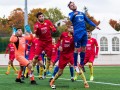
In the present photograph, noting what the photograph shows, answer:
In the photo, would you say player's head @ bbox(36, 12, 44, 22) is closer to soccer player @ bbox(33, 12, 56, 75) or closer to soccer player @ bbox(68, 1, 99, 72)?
soccer player @ bbox(33, 12, 56, 75)

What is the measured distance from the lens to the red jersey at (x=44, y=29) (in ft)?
49.4

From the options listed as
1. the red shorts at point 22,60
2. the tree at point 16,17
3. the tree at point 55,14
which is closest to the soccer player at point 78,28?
the red shorts at point 22,60

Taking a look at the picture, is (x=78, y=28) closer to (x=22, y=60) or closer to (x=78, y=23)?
(x=78, y=23)

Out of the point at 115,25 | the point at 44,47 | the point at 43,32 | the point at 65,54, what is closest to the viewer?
the point at 65,54

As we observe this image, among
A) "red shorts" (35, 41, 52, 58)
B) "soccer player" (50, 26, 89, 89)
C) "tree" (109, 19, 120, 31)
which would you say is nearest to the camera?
"soccer player" (50, 26, 89, 89)

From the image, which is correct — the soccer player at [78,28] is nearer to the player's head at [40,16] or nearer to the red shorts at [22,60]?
the player's head at [40,16]

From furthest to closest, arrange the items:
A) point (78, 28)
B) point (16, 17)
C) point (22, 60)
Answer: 1. point (16, 17)
2. point (22, 60)
3. point (78, 28)

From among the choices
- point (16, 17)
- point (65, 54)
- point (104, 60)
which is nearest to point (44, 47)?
point (65, 54)

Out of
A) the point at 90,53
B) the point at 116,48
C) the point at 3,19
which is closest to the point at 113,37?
the point at 116,48

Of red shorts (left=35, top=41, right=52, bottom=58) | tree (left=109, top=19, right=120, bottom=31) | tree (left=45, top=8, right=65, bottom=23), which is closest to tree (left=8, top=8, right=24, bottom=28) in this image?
tree (left=45, top=8, right=65, bottom=23)

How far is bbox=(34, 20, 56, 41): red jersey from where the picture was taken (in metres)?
15.1

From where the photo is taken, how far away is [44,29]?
15211 mm

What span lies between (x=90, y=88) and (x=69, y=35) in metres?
2.50

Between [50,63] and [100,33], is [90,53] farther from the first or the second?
[100,33]
